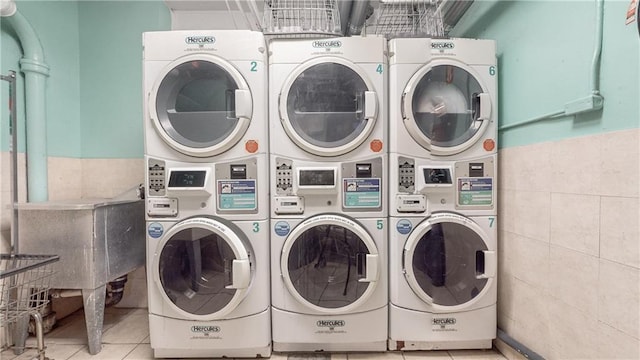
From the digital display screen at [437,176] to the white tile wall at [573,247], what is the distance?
1.25ft

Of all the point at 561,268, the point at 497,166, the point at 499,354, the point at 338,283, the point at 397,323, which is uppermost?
the point at 497,166

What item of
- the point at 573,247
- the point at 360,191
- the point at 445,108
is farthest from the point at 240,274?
the point at 573,247

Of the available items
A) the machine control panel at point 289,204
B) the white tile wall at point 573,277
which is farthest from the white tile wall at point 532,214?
the machine control panel at point 289,204

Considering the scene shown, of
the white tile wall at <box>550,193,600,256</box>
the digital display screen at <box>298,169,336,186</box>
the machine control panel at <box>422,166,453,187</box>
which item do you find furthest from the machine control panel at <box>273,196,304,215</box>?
the white tile wall at <box>550,193,600,256</box>

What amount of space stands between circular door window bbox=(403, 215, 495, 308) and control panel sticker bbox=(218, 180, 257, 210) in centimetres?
95

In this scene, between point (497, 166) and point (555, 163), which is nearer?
point (555, 163)

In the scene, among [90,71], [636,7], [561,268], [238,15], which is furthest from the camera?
[238,15]

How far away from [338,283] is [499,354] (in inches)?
41.5

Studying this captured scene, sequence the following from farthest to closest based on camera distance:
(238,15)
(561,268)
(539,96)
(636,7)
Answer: (238,15), (539,96), (561,268), (636,7)

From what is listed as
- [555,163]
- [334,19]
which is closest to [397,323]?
[555,163]

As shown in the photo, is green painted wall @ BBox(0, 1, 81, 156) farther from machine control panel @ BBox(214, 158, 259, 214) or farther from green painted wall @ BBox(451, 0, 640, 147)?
green painted wall @ BBox(451, 0, 640, 147)

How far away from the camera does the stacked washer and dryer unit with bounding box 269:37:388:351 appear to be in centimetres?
174

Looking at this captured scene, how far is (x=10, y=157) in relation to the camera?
1.90 meters

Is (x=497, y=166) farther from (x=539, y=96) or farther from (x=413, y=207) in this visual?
(x=413, y=207)
